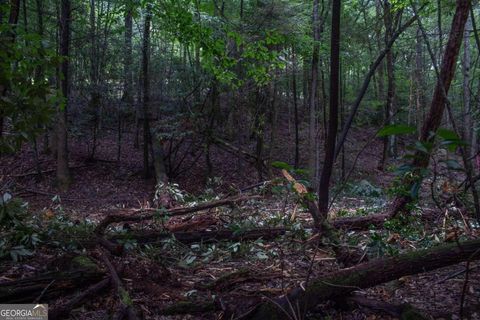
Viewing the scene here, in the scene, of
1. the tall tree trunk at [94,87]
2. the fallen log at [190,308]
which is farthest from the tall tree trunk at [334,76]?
the tall tree trunk at [94,87]

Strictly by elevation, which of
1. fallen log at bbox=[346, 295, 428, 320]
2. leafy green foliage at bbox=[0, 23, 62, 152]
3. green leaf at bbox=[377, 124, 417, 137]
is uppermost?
leafy green foliage at bbox=[0, 23, 62, 152]

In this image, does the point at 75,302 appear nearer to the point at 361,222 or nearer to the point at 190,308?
the point at 190,308

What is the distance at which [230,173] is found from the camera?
48.0 ft

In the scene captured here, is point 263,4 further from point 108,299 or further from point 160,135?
point 108,299

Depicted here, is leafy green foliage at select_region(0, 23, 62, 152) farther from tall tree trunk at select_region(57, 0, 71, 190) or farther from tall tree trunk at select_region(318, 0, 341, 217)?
tall tree trunk at select_region(57, 0, 71, 190)

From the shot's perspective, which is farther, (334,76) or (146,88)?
(146,88)

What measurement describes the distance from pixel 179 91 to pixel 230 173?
136 inches

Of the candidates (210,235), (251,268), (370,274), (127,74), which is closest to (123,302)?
(251,268)

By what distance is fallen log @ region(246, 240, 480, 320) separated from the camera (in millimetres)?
3092

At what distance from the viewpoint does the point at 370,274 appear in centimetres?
320

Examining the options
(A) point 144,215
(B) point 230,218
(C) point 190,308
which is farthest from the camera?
(B) point 230,218

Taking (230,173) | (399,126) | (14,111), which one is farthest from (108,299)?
(230,173)

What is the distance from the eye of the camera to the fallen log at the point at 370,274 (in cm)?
309

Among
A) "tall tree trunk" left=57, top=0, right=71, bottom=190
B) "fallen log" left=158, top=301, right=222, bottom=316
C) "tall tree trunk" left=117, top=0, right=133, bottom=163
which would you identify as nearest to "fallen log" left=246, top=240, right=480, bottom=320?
"fallen log" left=158, top=301, right=222, bottom=316
